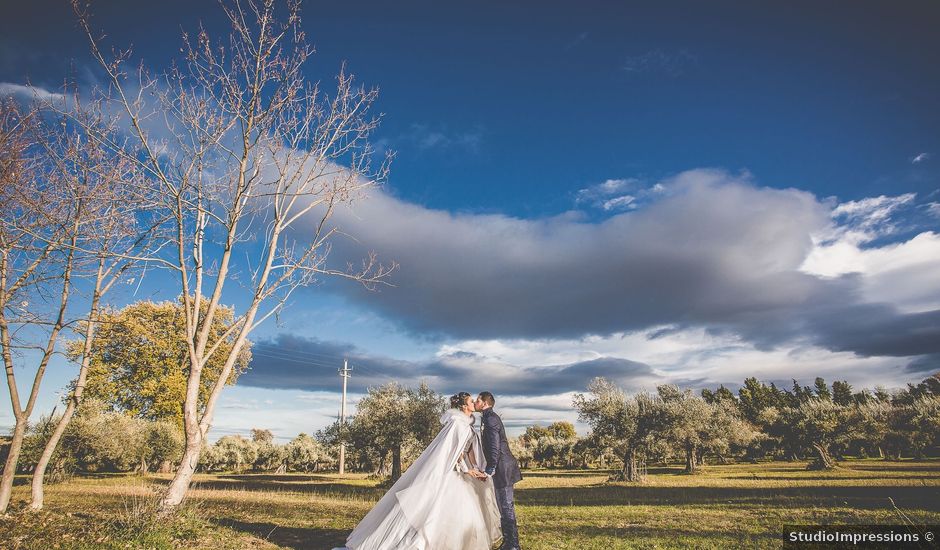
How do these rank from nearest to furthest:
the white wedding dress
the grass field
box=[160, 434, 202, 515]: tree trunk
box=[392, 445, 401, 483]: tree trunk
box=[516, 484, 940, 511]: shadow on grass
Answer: the white wedding dress → the grass field → box=[160, 434, 202, 515]: tree trunk → box=[516, 484, 940, 511]: shadow on grass → box=[392, 445, 401, 483]: tree trunk

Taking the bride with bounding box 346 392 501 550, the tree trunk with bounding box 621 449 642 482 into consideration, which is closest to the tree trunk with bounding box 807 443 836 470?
the tree trunk with bounding box 621 449 642 482

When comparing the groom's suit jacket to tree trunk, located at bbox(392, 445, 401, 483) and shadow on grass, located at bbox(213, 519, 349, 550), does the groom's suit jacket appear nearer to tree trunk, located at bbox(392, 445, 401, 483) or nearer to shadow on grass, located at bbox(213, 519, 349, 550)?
shadow on grass, located at bbox(213, 519, 349, 550)

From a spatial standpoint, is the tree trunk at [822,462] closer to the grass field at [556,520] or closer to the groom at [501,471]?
the grass field at [556,520]

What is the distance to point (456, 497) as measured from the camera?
845cm

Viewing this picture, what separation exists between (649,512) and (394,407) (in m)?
Answer: 20.1

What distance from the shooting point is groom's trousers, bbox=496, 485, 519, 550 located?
8375mm

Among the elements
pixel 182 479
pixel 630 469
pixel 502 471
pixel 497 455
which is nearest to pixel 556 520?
pixel 502 471

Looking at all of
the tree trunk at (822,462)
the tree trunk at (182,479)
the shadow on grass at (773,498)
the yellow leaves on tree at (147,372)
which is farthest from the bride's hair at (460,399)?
the tree trunk at (822,462)

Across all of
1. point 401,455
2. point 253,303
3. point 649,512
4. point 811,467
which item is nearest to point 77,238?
point 253,303

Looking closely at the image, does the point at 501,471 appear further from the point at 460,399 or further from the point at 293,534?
the point at 293,534

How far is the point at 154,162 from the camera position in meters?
11.2

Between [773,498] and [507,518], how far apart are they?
16.2 meters

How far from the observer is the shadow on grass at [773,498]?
16.1 meters

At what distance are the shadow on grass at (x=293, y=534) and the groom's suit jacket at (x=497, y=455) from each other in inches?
167
